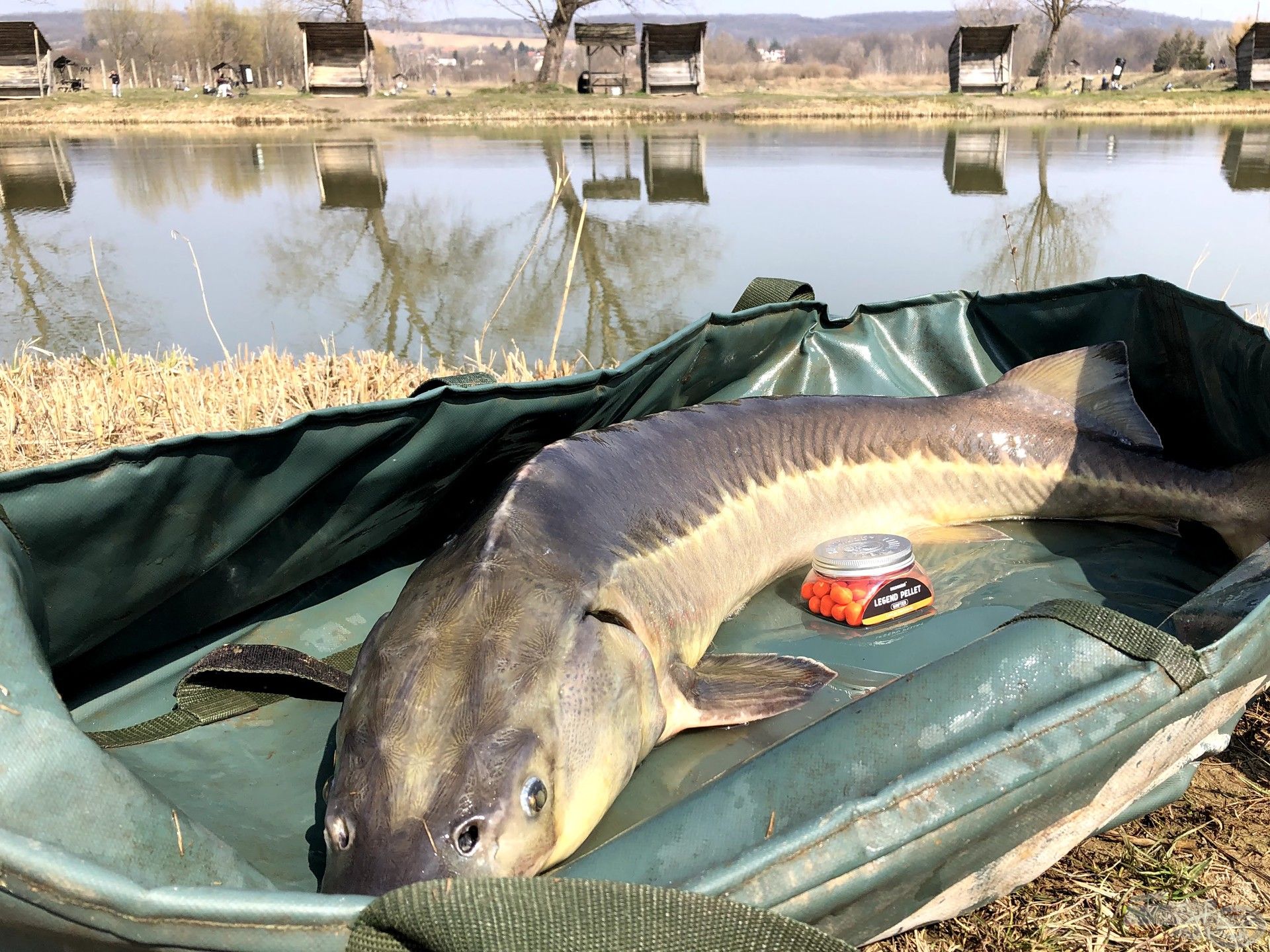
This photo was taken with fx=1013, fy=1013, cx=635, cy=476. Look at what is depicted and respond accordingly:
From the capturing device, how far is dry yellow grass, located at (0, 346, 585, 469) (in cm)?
457

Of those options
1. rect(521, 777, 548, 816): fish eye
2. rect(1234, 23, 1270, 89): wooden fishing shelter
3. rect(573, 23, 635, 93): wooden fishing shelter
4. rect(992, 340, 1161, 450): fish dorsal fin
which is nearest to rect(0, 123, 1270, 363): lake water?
rect(992, 340, 1161, 450): fish dorsal fin

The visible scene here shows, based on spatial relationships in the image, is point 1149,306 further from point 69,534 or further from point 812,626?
point 69,534

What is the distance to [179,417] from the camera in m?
4.77

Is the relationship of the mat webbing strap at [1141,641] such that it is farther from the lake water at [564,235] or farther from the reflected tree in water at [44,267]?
the reflected tree in water at [44,267]

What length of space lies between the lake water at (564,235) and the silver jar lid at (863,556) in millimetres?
3956

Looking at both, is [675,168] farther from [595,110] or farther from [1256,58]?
[1256,58]

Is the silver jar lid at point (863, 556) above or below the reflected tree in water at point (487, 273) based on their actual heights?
above

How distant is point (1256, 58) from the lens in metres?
39.2

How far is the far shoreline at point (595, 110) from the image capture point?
3117 cm

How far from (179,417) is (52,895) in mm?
3772

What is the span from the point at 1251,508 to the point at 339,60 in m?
41.7

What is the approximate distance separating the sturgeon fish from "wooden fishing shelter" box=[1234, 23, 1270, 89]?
147ft

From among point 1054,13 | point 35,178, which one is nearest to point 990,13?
point 1054,13

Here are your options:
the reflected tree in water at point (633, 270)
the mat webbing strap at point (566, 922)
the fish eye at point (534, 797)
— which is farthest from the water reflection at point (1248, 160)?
the mat webbing strap at point (566, 922)
